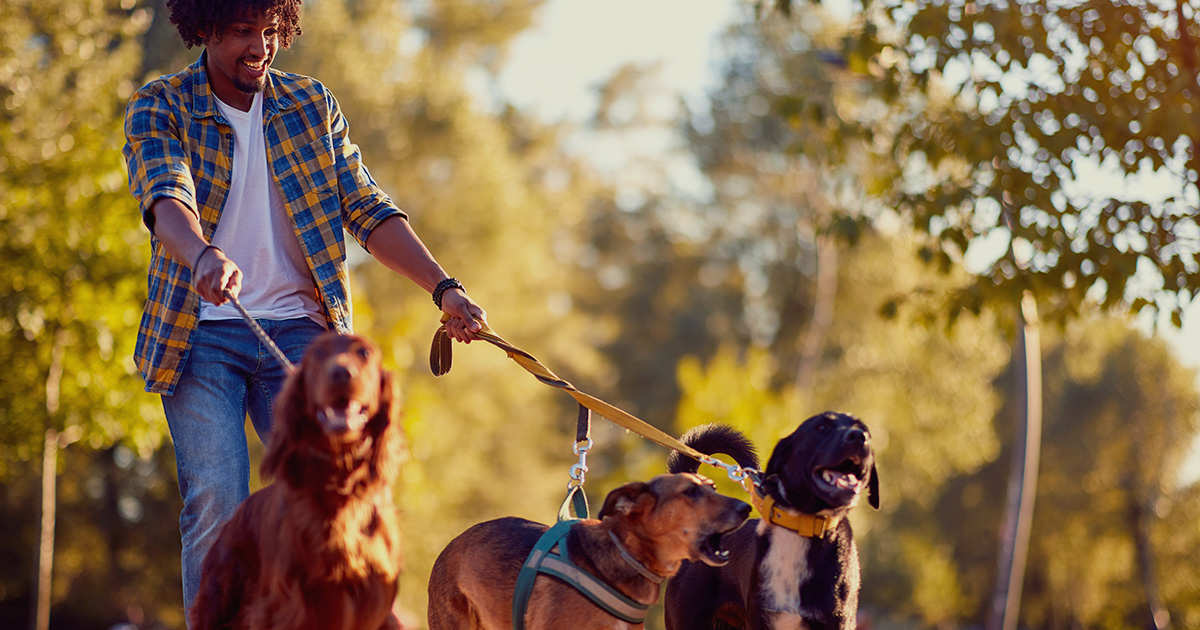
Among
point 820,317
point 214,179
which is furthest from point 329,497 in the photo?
point 820,317

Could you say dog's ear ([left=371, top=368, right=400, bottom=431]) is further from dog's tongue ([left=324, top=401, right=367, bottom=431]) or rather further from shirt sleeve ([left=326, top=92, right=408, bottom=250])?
shirt sleeve ([left=326, top=92, right=408, bottom=250])

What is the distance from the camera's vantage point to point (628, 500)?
4871mm

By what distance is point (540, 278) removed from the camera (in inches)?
1186

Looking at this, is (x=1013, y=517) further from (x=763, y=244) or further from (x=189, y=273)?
(x=763, y=244)

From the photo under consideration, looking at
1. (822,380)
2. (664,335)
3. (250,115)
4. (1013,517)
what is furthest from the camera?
(664,335)

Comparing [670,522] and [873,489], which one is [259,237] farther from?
[873,489]

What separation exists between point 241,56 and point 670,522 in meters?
2.67

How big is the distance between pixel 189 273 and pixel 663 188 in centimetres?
3642

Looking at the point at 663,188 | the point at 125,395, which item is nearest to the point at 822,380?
the point at 663,188

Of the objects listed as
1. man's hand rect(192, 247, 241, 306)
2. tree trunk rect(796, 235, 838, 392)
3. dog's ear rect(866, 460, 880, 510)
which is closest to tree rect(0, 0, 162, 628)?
dog's ear rect(866, 460, 880, 510)

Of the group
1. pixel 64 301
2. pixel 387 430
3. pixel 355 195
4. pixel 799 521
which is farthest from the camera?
pixel 64 301

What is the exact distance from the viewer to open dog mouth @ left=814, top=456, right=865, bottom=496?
4.91 metres

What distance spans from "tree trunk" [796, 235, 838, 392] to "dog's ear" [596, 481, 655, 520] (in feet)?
90.2

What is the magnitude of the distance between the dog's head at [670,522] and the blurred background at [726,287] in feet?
14.9
